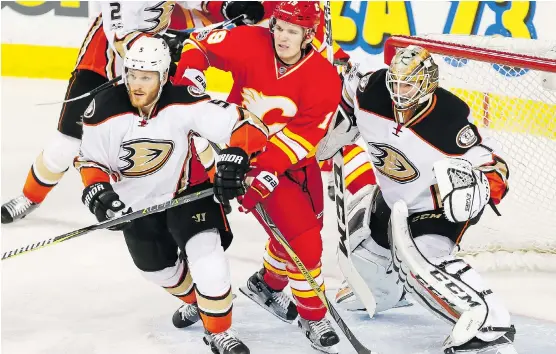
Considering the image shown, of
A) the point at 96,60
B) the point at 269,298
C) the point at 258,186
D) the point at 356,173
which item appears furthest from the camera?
the point at 96,60

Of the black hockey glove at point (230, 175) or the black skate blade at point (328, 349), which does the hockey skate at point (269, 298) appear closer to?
the black skate blade at point (328, 349)

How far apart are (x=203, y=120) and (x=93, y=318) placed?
2.92 ft

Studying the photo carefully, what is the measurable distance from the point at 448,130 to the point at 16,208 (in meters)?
2.00

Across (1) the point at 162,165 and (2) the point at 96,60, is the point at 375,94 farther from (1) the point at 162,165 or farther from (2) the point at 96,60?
(2) the point at 96,60

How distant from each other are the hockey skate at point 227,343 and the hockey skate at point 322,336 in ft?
0.82

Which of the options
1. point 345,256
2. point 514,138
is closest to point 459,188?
point 345,256

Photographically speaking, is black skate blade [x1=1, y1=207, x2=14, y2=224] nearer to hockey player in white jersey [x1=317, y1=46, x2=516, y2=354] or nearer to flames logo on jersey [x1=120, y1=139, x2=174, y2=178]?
flames logo on jersey [x1=120, y1=139, x2=174, y2=178]

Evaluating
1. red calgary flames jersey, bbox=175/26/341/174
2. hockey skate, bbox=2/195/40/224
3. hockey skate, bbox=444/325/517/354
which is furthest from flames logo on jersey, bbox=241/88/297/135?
hockey skate, bbox=2/195/40/224

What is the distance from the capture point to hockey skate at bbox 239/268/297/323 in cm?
365

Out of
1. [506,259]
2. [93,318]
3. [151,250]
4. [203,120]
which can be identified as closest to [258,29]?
[203,120]

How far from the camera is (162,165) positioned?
3260 millimetres

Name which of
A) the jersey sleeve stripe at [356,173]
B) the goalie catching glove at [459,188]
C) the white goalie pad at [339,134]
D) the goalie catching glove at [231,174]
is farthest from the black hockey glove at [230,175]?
the jersey sleeve stripe at [356,173]

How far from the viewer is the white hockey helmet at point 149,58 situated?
3125mm

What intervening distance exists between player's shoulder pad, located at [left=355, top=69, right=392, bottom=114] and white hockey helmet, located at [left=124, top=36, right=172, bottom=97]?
2.22 feet
